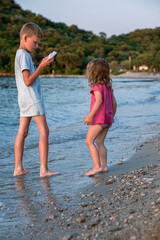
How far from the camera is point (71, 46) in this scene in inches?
3935

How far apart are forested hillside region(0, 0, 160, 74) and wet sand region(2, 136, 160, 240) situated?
65874 millimetres

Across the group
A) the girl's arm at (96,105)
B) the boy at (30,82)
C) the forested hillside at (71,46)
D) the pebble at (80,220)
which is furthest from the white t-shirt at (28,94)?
the forested hillside at (71,46)

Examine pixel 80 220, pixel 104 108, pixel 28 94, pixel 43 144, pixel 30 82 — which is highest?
pixel 30 82

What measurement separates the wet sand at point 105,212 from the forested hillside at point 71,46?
65874 millimetres

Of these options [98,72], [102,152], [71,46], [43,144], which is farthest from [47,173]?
[71,46]

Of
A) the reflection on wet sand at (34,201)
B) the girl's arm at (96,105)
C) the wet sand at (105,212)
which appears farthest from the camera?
the girl's arm at (96,105)

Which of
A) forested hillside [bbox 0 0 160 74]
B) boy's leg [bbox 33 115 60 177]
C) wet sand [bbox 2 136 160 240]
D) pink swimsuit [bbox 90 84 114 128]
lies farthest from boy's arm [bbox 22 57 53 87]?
forested hillside [bbox 0 0 160 74]

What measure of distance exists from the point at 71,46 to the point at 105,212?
333ft

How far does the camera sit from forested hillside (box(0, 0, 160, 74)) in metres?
78.8

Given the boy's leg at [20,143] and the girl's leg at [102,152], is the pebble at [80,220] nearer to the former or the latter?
the girl's leg at [102,152]

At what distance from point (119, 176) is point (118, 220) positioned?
3.86 feet

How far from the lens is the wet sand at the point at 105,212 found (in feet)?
5.49

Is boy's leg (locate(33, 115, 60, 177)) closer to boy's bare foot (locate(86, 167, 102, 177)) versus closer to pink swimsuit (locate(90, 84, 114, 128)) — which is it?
boy's bare foot (locate(86, 167, 102, 177))

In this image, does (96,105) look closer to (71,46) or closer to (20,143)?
(20,143)
